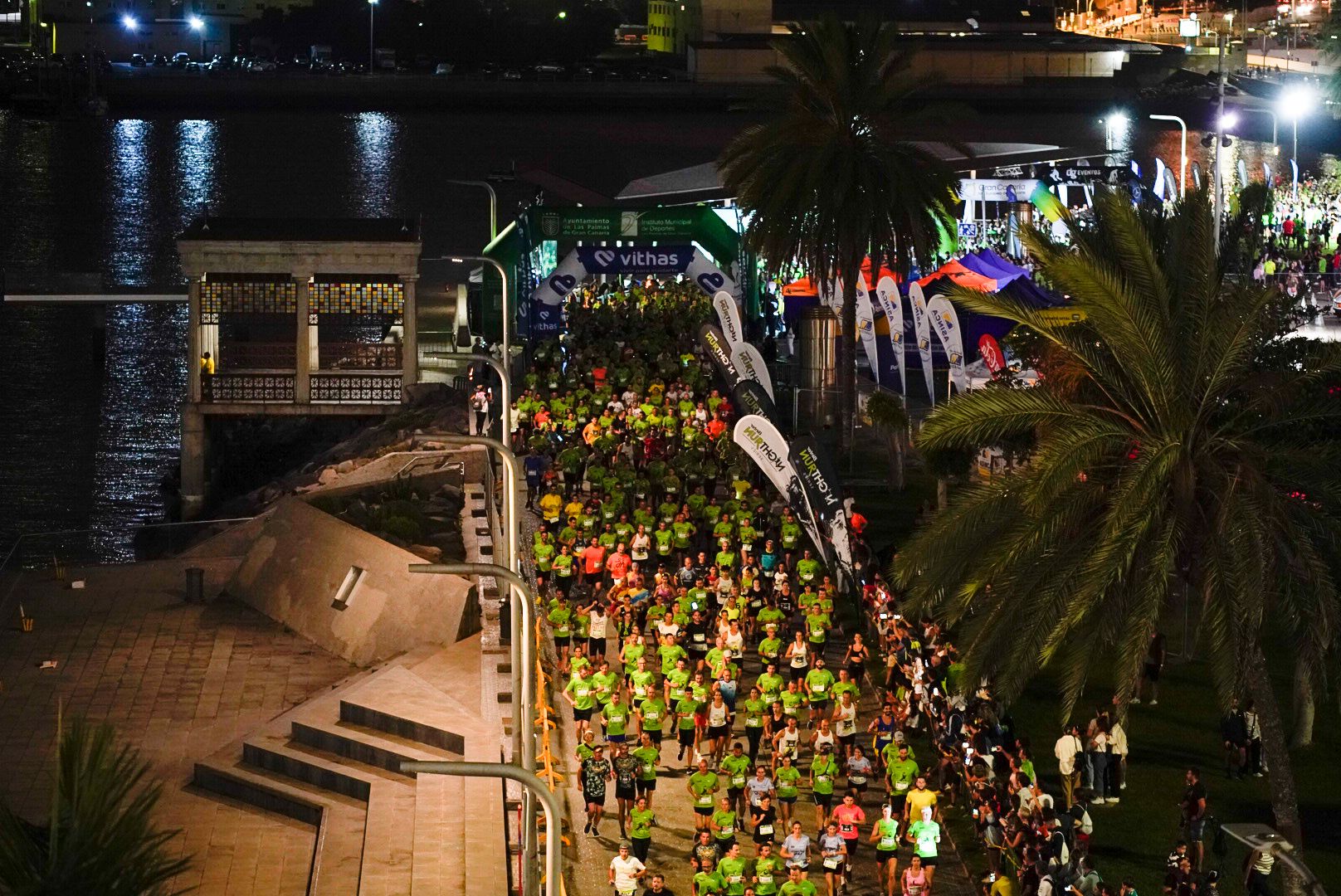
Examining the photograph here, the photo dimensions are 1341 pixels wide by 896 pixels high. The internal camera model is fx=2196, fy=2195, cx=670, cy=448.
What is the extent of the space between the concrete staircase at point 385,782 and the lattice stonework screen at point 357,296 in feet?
65.0

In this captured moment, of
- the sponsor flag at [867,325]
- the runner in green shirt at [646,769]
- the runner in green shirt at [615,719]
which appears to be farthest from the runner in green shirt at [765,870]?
the sponsor flag at [867,325]

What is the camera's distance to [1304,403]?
878 inches

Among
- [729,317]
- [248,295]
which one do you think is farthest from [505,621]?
[248,295]

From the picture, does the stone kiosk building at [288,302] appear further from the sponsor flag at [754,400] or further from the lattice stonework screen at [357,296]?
the sponsor flag at [754,400]

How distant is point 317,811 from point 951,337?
21.3 meters

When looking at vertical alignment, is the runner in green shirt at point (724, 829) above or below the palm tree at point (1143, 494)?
below

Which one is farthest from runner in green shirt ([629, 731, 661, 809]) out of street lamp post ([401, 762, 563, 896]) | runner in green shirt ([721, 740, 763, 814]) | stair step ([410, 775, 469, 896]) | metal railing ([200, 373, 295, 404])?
metal railing ([200, 373, 295, 404])

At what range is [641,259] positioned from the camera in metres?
56.8

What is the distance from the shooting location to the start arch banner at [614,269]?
183ft

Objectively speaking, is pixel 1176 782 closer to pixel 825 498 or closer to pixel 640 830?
pixel 640 830

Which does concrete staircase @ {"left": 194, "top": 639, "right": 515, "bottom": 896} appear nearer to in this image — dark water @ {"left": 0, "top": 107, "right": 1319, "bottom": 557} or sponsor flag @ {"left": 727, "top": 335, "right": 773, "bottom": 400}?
sponsor flag @ {"left": 727, "top": 335, "right": 773, "bottom": 400}

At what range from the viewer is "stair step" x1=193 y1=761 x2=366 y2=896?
24359 mm

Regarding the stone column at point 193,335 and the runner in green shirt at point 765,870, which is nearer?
the runner in green shirt at point 765,870

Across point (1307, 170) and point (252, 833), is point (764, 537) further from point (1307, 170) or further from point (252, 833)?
point (1307, 170)
